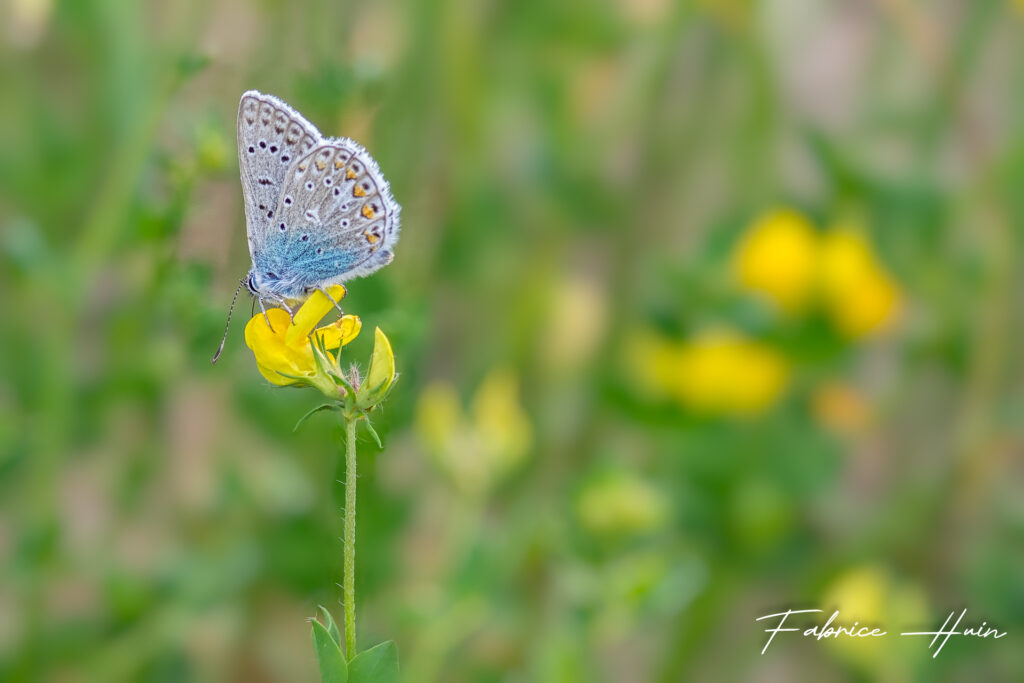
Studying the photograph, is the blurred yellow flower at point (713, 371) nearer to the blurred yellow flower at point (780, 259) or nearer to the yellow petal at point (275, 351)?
the blurred yellow flower at point (780, 259)

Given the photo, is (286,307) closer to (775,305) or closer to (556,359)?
(556,359)

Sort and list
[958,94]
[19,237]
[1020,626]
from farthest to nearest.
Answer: [958,94] < [1020,626] < [19,237]

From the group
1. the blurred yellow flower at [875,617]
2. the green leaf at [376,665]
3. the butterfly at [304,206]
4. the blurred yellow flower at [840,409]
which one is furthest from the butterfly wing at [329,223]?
the blurred yellow flower at [840,409]

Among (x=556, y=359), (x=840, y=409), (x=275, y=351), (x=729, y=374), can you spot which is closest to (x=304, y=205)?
(x=275, y=351)

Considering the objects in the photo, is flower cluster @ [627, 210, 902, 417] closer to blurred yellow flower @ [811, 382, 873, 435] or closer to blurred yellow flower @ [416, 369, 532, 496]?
blurred yellow flower @ [811, 382, 873, 435]

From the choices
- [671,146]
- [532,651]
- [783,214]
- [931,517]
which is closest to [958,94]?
[783,214]

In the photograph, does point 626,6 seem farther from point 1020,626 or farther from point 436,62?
point 1020,626
